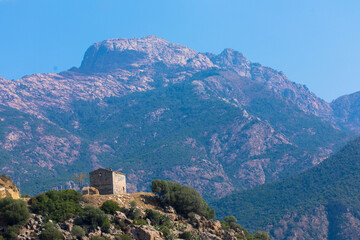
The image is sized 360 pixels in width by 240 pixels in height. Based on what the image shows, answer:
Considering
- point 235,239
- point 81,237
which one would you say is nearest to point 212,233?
point 235,239

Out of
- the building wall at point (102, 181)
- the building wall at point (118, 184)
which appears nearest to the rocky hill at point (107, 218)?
the building wall at point (118, 184)

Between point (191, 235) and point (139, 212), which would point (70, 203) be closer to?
point (139, 212)

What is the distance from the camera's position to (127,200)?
270 feet

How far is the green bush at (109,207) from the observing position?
7538cm

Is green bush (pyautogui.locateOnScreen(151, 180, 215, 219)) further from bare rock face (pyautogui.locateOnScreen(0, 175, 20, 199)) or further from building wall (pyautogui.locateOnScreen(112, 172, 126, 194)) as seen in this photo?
bare rock face (pyautogui.locateOnScreen(0, 175, 20, 199))

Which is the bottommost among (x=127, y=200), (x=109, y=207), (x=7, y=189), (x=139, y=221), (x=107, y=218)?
(x=139, y=221)

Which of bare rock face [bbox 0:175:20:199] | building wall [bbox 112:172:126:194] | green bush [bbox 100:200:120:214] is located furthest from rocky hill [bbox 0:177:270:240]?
building wall [bbox 112:172:126:194]

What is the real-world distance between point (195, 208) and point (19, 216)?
30.9 meters

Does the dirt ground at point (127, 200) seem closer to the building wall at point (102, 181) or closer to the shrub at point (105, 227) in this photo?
the building wall at point (102, 181)

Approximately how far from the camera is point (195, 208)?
88.3m

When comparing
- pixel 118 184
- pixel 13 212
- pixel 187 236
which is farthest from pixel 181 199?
pixel 13 212

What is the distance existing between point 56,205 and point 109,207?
726cm

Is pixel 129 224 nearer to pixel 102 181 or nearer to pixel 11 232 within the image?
pixel 11 232

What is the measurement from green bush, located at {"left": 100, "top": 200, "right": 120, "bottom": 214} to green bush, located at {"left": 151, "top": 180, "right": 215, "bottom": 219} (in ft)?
40.3
